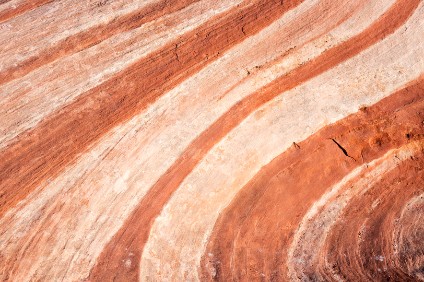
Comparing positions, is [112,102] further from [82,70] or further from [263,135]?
[263,135]

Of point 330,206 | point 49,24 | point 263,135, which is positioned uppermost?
point 49,24

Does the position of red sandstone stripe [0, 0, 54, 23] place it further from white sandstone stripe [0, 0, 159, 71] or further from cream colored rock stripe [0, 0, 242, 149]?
cream colored rock stripe [0, 0, 242, 149]

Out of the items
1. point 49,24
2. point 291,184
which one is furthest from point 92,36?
point 291,184

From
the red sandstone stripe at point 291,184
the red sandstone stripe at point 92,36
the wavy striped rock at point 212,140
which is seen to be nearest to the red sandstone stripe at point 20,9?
the wavy striped rock at point 212,140

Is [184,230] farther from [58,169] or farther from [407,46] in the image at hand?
[407,46]

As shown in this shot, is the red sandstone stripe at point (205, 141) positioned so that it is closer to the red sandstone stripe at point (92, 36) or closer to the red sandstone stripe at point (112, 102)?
the red sandstone stripe at point (112, 102)

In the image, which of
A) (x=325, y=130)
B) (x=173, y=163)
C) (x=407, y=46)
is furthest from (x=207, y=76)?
(x=407, y=46)
